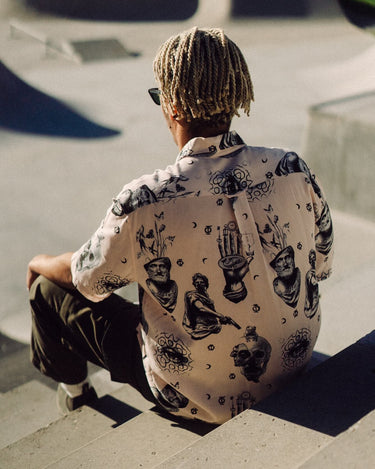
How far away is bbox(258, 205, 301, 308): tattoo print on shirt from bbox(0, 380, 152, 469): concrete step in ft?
3.11

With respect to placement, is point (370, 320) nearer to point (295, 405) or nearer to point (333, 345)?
point (333, 345)

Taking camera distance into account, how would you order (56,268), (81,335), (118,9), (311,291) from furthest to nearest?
1. (118,9)
2. (81,335)
3. (56,268)
4. (311,291)

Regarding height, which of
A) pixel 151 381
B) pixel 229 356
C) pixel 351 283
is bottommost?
pixel 351 283

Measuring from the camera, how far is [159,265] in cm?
203

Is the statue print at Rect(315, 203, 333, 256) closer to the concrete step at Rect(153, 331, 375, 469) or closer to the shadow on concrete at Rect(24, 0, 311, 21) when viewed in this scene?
the concrete step at Rect(153, 331, 375, 469)

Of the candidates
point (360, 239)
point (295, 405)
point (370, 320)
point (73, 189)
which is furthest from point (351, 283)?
point (73, 189)

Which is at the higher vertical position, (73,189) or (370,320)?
(370,320)

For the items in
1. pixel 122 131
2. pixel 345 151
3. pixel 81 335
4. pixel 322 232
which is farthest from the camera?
pixel 122 131

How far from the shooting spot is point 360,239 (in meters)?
5.12

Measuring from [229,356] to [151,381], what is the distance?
0.33m

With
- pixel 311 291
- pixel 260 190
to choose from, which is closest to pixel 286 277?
pixel 311 291

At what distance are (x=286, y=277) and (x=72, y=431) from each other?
4.37ft

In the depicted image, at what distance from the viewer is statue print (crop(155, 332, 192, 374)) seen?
83.6 inches

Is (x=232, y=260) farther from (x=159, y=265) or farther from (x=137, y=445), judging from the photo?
(x=137, y=445)
